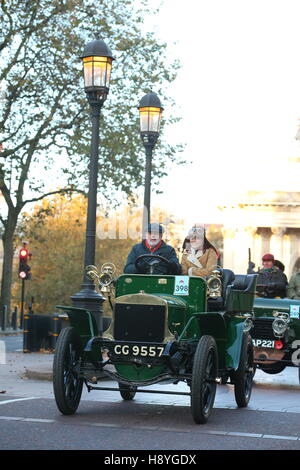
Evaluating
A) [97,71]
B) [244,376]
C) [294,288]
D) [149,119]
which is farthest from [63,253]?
[244,376]

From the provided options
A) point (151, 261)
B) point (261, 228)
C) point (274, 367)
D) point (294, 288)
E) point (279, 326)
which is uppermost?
point (261, 228)

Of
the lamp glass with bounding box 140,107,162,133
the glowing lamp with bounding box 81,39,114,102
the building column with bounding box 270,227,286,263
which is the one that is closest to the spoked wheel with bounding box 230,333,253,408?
Answer: the glowing lamp with bounding box 81,39,114,102

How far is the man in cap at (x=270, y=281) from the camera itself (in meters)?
15.7

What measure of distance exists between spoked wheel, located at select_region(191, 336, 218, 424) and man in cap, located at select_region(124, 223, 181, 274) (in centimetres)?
124

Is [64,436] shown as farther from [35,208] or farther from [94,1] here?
[35,208]

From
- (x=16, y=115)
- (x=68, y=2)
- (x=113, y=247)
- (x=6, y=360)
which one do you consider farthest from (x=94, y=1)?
(x=113, y=247)

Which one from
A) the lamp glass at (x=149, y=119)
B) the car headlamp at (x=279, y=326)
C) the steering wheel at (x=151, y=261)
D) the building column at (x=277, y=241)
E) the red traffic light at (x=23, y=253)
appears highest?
the lamp glass at (x=149, y=119)

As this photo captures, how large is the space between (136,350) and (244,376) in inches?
70.7

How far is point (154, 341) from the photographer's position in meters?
9.67

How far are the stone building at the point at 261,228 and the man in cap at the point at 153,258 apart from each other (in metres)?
61.2

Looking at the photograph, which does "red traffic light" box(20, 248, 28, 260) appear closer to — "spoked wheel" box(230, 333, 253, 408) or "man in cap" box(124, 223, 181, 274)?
"spoked wheel" box(230, 333, 253, 408)

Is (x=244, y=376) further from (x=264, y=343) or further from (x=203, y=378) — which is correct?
(x=264, y=343)

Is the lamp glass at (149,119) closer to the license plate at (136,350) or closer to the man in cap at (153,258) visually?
the man in cap at (153,258)

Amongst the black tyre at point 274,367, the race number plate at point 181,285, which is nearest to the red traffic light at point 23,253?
the black tyre at point 274,367
